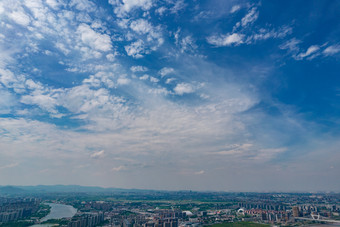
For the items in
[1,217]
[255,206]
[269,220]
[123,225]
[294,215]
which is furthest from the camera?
[255,206]

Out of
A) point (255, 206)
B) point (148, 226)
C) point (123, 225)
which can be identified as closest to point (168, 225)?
point (148, 226)

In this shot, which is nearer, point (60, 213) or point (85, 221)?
point (85, 221)

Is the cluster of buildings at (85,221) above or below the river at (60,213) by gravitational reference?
above

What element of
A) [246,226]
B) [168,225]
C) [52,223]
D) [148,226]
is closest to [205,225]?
[246,226]

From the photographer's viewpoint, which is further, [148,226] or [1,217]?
[1,217]

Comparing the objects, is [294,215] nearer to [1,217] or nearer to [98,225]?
[98,225]

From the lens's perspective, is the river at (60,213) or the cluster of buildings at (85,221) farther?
the river at (60,213)

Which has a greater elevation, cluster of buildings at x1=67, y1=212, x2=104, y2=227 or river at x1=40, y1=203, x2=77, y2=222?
cluster of buildings at x1=67, y1=212, x2=104, y2=227

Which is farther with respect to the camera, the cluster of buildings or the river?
the river

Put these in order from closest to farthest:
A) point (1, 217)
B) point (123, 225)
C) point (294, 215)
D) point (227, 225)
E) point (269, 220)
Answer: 1. point (123, 225)
2. point (227, 225)
3. point (1, 217)
4. point (269, 220)
5. point (294, 215)

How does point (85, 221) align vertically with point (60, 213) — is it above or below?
above
